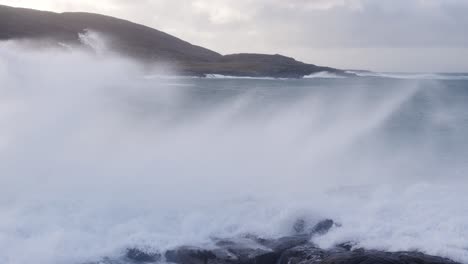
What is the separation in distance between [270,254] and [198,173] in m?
8.19

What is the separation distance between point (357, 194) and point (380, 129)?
43.8 ft

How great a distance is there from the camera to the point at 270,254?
1133cm

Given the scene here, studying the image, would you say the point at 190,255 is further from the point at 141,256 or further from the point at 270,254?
the point at 270,254

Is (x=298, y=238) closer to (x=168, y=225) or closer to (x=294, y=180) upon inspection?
(x=168, y=225)

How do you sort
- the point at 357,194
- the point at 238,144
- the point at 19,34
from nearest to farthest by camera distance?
the point at 357,194 → the point at 238,144 → the point at 19,34

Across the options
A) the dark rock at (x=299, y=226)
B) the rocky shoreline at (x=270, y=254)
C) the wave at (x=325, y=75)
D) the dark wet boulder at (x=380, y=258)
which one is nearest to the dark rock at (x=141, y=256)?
the rocky shoreline at (x=270, y=254)

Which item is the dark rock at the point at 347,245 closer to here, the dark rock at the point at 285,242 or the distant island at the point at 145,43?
the dark rock at the point at 285,242

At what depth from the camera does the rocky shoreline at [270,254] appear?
1023cm

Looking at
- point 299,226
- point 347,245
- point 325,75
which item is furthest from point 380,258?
point 325,75

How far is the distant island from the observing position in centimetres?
9369

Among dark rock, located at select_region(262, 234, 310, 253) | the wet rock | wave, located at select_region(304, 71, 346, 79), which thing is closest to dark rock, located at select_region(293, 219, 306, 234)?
dark rock, located at select_region(262, 234, 310, 253)

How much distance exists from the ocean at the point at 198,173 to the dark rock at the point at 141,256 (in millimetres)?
250

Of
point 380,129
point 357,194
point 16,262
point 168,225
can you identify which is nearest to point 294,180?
point 357,194

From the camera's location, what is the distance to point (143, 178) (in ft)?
60.6
